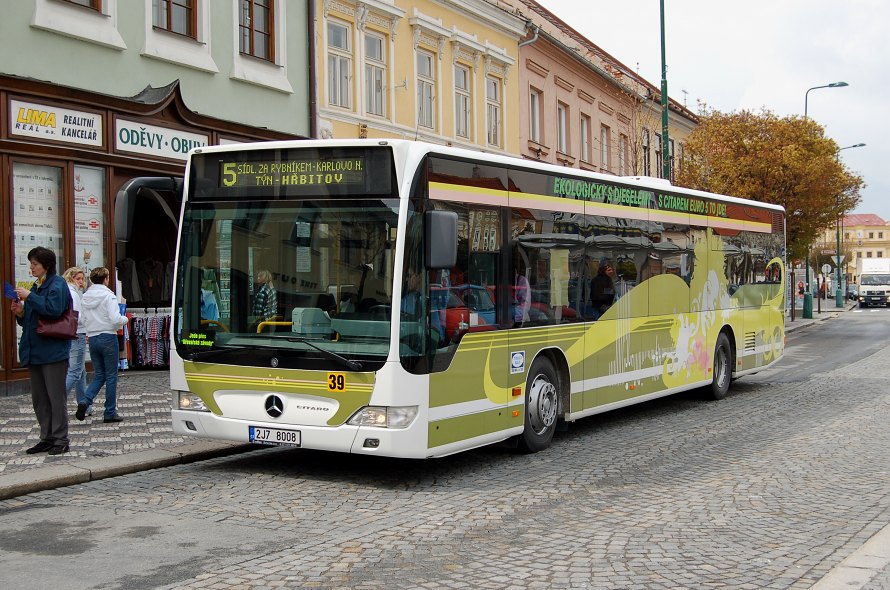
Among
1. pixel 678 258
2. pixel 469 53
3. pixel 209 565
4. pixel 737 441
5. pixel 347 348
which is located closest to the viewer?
pixel 209 565

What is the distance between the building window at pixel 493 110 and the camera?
28.3m

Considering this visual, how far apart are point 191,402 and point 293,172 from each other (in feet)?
7.31

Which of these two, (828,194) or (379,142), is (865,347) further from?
(379,142)

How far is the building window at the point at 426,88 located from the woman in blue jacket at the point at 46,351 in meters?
16.0

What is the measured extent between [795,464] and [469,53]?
1950 centimetres

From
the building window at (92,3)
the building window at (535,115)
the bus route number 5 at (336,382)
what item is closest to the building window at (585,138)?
the building window at (535,115)

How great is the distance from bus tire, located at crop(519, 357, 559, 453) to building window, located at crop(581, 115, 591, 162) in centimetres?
2609

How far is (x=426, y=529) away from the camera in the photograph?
22.6ft

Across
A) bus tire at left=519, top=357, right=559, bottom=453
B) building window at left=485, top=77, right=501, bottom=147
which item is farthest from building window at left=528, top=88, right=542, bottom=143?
bus tire at left=519, top=357, right=559, bottom=453

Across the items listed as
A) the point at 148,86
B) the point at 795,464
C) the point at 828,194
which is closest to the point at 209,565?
the point at 795,464

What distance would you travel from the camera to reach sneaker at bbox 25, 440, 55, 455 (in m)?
9.46

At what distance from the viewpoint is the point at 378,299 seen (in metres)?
8.13

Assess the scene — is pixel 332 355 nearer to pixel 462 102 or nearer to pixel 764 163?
pixel 462 102

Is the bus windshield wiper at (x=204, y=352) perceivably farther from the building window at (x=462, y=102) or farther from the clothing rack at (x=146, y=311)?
the building window at (x=462, y=102)
